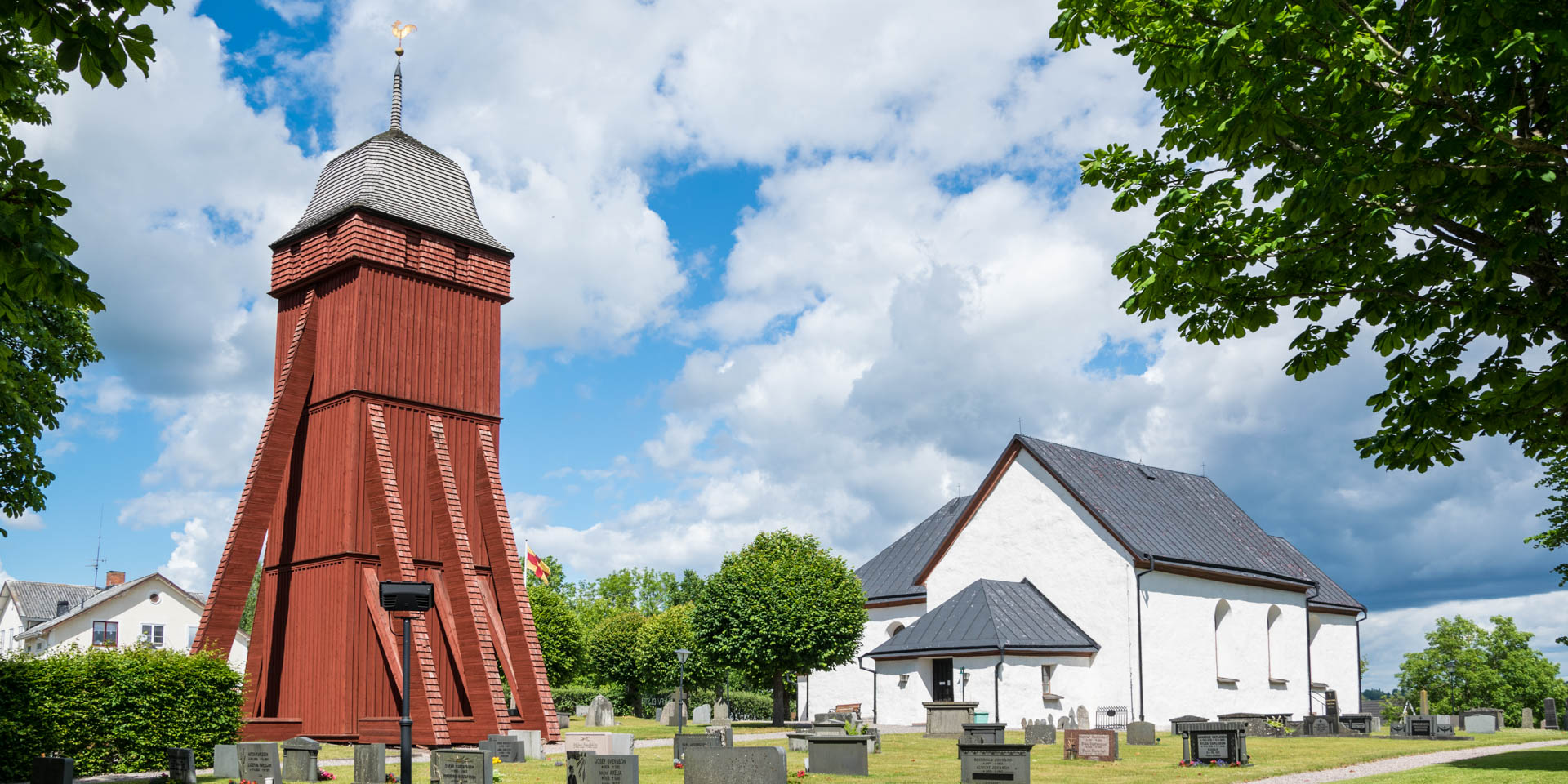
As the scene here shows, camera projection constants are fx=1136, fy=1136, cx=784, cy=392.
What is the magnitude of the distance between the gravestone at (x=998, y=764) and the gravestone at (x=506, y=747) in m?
10.3

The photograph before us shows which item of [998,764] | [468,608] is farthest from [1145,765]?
[468,608]

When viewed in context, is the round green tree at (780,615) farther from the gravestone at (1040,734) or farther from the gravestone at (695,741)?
the gravestone at (695,741)

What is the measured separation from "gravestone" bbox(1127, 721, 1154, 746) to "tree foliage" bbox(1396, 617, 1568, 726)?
6019cm

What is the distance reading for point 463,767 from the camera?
57.4 ft

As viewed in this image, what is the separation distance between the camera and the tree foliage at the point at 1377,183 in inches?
318

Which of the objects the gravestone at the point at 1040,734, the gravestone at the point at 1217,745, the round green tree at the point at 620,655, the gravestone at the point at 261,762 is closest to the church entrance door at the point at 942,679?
the gravestone at the point at 1040,734

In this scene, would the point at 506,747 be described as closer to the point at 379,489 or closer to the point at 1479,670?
the point at 379,489

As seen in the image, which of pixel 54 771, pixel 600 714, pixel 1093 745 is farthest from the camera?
pixel 600 714

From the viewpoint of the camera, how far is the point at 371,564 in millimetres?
28844

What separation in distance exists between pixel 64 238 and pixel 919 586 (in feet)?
132

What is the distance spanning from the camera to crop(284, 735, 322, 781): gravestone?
63.9 ft

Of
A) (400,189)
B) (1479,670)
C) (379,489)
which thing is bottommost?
(1479,670)

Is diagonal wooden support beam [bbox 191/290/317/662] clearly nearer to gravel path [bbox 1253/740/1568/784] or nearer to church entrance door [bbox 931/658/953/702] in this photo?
church entrance door [bbox 931/658/953/702]

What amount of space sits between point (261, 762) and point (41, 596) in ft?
238
